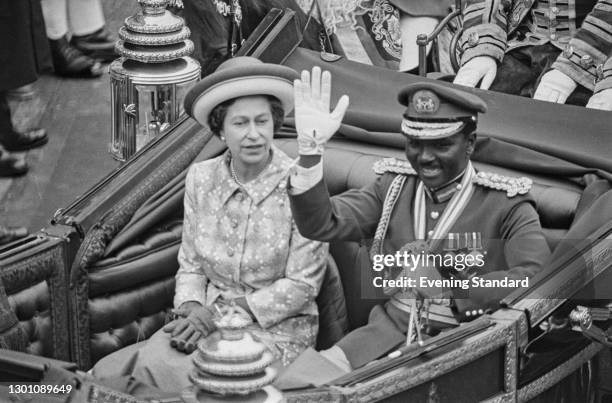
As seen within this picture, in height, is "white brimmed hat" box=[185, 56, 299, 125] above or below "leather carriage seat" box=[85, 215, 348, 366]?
above

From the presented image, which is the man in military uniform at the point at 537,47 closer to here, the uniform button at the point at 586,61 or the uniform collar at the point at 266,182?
the uniform button at the point at 586,61

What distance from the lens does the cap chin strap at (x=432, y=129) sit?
521cm

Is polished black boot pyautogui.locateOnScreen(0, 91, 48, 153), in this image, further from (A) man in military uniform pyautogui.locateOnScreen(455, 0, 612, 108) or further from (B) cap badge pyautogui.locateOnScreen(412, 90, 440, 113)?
(B) cap badge pyautogui.locateOnScreen(412, 90, 440, 113)

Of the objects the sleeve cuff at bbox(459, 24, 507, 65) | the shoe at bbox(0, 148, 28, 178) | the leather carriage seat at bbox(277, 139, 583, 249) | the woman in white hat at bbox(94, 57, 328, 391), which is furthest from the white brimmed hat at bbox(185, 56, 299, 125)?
the shoe at bbox(0, 148, 28, 178)

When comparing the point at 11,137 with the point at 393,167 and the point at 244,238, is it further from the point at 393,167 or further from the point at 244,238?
the point at 393,167

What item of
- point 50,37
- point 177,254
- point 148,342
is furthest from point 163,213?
point 50,37

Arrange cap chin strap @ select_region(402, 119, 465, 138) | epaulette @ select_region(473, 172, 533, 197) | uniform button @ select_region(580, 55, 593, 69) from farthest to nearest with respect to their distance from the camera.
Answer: uniform button @ select_region(580, 55, 593, 69) < epaulette @ select_region(473, 172, 533, 197) < cap chin strap @ select_region(402, 119, 465, 138)

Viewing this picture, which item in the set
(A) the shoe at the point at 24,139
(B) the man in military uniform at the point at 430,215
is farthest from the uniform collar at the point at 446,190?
(A) the shoe at the point at 24,139

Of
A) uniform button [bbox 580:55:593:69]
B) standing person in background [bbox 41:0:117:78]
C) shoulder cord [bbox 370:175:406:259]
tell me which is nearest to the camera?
shoulder cord [bbox 370:175:406:259]

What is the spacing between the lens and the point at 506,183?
5355 millimetres

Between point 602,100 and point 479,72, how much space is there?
0.69 meters

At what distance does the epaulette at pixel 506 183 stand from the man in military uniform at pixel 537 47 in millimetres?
1418

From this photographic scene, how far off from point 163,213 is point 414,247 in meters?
1.08

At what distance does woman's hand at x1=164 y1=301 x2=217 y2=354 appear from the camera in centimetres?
536
